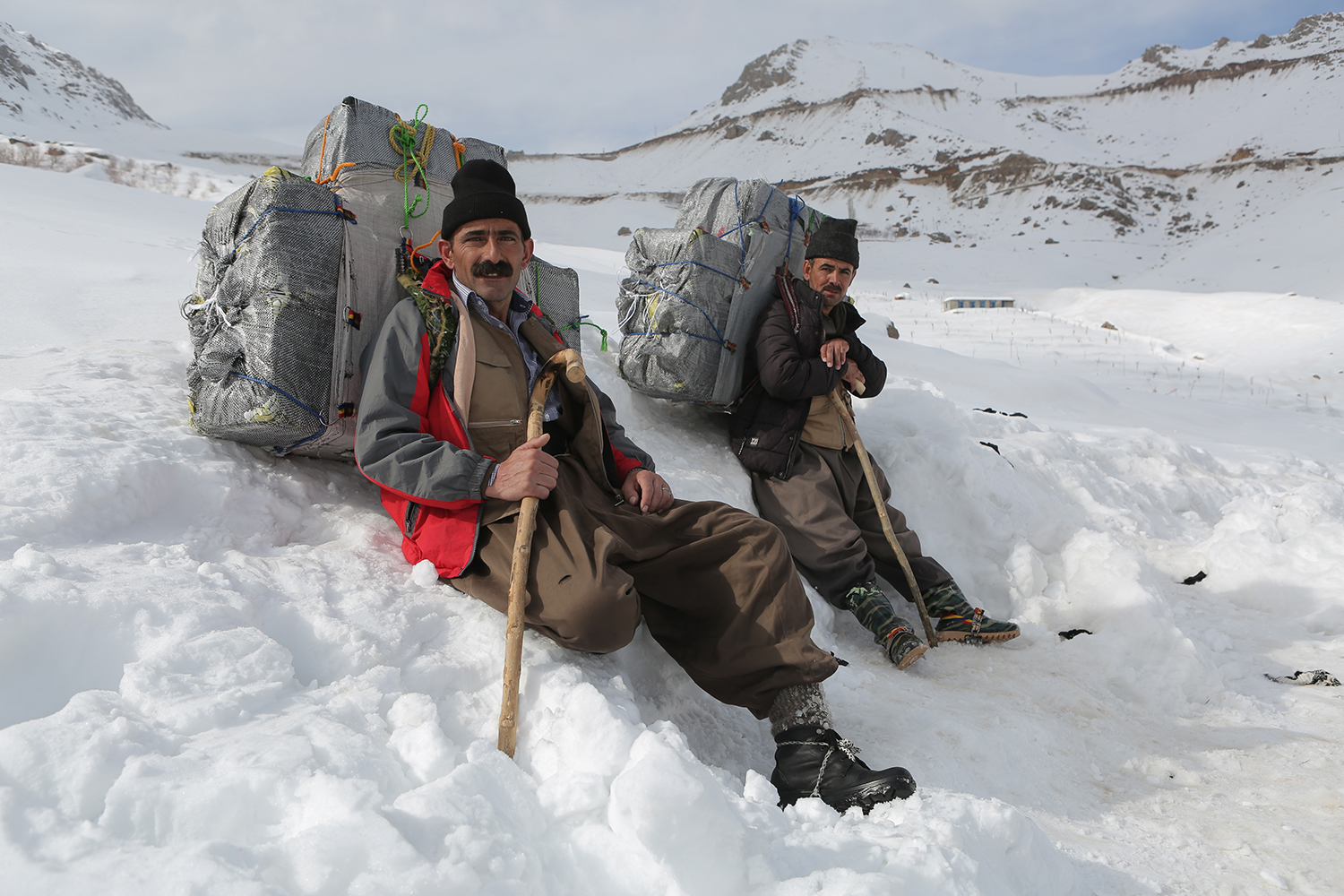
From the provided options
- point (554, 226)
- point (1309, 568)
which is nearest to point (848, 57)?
point (554, 226)

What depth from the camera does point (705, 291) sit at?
13.0 feet

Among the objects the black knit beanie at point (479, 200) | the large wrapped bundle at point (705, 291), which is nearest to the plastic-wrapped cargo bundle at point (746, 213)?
the large wrapped bundle at point (705, 291)

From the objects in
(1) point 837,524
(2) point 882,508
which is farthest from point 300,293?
(2) point 882,508

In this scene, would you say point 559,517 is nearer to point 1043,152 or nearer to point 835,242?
point 835,242

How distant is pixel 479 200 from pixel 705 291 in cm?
161

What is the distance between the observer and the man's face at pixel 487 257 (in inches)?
102

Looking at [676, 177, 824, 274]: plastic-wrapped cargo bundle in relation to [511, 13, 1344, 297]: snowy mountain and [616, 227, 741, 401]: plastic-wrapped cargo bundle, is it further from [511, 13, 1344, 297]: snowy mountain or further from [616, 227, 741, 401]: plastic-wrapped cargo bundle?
[511, 13, 1344, 297]: snowy mountain

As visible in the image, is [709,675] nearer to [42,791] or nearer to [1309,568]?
[42,791]

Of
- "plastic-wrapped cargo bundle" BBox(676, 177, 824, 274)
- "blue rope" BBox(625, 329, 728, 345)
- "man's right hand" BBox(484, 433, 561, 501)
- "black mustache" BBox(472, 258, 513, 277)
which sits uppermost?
"plastic-wrapped cargo bundle" BBox(676, 177, 824, 274)

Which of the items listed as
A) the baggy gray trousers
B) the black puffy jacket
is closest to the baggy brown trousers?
the baggy gray trousers

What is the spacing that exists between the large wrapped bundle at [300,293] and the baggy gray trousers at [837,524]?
6.24ft

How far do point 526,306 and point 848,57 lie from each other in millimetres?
77667

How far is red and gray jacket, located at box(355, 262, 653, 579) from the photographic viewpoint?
2182mm

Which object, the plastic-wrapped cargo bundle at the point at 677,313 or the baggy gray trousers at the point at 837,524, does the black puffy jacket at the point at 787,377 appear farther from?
the plastic-wrapped cargo bundle at the point at 677,313
